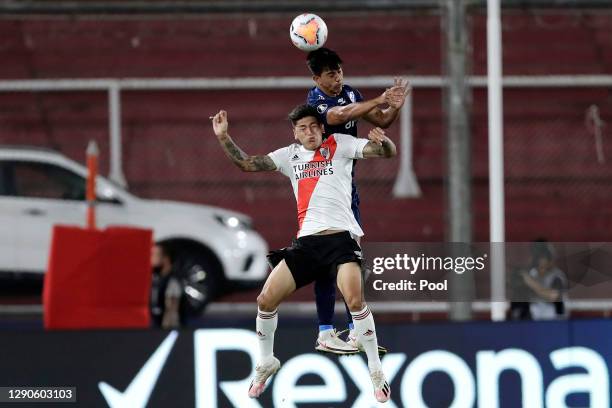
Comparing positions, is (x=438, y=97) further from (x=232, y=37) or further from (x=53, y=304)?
(x=53, y=304)

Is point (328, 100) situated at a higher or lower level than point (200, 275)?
lower

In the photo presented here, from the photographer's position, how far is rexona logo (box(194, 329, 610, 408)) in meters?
13.3

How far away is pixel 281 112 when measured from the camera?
23438 millimetres

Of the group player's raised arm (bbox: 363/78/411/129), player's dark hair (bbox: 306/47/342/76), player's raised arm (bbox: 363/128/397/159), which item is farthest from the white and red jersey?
player's dark hair (bbox: 306/47/342/76)

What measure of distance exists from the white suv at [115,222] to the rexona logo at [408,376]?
720 centimetres

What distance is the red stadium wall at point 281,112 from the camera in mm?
23328

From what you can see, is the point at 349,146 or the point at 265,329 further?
the point at 265,329

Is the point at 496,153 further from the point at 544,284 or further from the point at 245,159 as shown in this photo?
the point at 245,159

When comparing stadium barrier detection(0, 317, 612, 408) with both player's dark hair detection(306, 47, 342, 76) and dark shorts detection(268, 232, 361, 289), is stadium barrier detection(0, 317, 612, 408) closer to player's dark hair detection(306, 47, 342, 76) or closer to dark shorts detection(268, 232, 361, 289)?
dark shorts detection(268, 232, 361, 289)

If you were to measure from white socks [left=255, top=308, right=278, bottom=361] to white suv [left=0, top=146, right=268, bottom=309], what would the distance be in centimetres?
1005

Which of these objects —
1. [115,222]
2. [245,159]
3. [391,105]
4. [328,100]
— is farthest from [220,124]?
[115,222]

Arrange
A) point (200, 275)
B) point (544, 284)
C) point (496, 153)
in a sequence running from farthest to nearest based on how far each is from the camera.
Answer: point (200, 275), point (544, 284), point (496, 153)

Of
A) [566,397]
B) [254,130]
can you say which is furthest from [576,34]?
[566,397]

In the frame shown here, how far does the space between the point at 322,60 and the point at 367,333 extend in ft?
6.30
